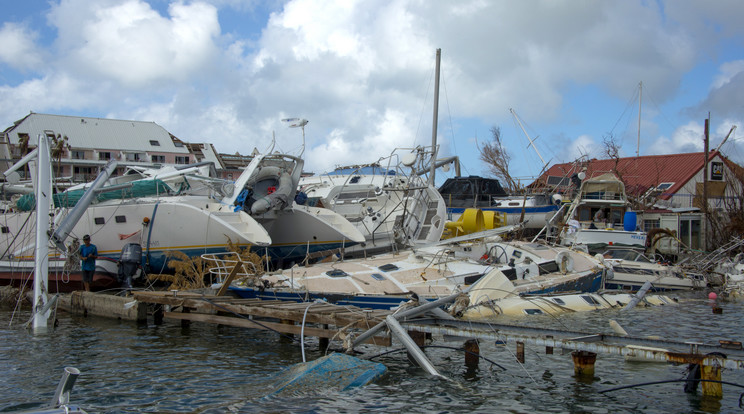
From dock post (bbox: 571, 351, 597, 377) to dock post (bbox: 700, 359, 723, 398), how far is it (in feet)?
4.94

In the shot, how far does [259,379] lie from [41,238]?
6.29 m

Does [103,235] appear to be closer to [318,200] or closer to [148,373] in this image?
[318,200]

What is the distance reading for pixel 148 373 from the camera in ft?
30.8

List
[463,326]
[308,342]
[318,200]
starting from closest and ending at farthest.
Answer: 1. [463,326]
2. [308,342]
3. [318,200]

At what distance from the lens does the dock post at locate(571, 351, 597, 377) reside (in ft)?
29.1

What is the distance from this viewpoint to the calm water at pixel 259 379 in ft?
Result: 25.6

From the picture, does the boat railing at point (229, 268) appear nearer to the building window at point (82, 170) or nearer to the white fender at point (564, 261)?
the white fender at point (564, 261)

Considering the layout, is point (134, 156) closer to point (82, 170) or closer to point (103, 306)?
point (82, 170)

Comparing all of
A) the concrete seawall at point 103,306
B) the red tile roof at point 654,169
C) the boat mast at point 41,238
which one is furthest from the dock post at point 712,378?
the red tile roof at point 654,169

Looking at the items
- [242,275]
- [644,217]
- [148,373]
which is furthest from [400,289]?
[644,217]

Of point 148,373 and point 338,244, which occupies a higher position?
point 338,244

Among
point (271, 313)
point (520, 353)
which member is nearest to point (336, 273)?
point (271, 313)

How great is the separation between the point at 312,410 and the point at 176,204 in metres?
11.0

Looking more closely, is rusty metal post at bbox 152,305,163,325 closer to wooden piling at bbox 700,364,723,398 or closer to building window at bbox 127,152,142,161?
wooden piling at bbox 700,364,723,398
